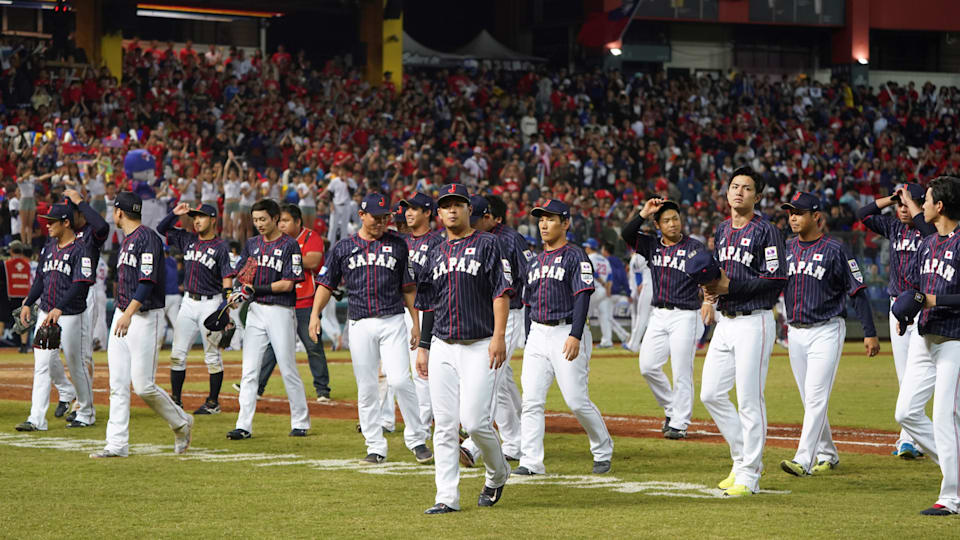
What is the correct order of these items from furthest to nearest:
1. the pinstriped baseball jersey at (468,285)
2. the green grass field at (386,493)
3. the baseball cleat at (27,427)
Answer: the baseball cleat at (27,427)
the pinstriped baseball jersey at (468,285)
the green grass field at (386,493)

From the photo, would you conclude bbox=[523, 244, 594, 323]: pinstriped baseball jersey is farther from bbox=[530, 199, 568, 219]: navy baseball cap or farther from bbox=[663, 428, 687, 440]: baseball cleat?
bbox=[663, 428, 687, 440]: baseball cleat

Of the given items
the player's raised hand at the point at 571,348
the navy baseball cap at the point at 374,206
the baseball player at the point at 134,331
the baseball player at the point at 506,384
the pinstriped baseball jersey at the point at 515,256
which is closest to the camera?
the pinstriped baseball jersey at the point at 515,256

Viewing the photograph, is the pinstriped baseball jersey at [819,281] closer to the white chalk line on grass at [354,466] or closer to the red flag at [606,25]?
the white chalk line on grass at [354,466]

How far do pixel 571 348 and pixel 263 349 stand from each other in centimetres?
412

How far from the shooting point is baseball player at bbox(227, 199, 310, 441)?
40.6 feet

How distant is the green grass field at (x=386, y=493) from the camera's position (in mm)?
7754

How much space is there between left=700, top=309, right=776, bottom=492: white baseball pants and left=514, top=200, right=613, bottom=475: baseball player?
3.71ft

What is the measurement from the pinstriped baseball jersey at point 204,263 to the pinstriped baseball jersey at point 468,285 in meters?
6.06

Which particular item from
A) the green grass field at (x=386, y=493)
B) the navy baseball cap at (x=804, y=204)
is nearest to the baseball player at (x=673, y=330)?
the green grass field at (x=386, y=493)

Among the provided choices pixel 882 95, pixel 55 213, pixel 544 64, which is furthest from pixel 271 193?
pixel 882 95

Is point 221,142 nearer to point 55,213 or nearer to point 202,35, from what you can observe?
point 202,35

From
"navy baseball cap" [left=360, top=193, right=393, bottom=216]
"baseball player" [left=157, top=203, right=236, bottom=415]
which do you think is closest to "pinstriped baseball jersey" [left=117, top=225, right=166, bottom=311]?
"navy baseball cap" [left=360, top=193, right=393, bottom=216]

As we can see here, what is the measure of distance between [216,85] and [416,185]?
24.9ft

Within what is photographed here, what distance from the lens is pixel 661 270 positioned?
1292cm
